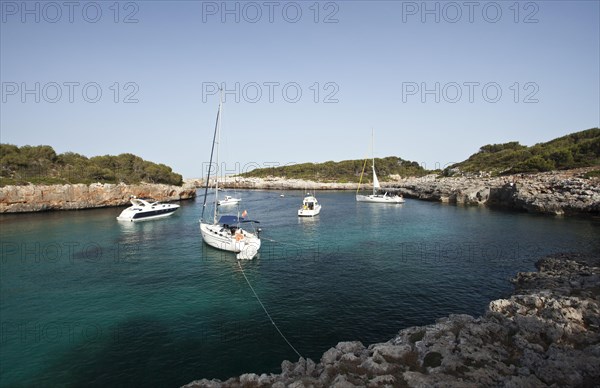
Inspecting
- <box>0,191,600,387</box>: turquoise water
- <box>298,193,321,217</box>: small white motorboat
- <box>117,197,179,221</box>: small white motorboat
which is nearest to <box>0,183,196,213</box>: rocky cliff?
<box>117,197,179,221</box>: small white motorboat

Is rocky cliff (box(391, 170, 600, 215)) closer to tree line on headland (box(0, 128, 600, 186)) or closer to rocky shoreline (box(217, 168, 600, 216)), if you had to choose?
rocky shoreline (box(217, 168, 600, 216))

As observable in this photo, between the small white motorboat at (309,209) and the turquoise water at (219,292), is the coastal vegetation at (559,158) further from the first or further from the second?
the small white motorboat at (309,209)

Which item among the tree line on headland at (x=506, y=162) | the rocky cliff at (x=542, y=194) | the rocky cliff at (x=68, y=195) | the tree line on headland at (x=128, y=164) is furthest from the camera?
the tree line on headland at (x=506, y=162)

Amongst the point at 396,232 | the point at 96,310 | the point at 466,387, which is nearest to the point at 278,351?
the point at 466,387

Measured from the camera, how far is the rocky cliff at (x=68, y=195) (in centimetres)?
6631

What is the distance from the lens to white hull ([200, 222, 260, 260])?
108 feet

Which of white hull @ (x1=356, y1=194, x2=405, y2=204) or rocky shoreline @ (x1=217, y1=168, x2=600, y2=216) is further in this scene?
white hull @ (x1=356, y1=194, x2=405, y2=204)

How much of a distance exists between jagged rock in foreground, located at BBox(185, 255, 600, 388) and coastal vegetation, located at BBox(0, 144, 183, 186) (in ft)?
290

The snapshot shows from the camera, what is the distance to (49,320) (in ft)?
65.8

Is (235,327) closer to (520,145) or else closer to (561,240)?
(561,240)

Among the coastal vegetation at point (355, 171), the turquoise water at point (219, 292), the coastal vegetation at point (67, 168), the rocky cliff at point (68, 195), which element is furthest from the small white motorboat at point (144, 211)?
the coastal vegetation at point (355, 171)

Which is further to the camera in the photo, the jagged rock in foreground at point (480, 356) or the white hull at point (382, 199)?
the white hull at point (382, 199)

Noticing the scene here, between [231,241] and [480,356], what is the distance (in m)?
27.7

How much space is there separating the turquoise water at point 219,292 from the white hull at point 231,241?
1416mm
